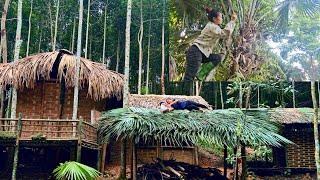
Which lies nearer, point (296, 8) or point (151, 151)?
point (296, 8)

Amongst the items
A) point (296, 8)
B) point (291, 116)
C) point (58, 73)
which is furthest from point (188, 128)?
point (58, 73)

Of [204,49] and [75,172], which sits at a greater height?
[204,49]

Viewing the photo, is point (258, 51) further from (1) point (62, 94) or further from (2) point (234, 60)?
(1) point (62, 94)

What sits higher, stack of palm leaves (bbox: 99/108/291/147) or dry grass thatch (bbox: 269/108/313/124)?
dry grass thatch (bbox: 269/108/313/124)

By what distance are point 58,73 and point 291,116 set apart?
23.2ft

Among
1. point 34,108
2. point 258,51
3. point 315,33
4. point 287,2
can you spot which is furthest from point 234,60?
point 315,33

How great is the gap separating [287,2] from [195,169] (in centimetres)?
495

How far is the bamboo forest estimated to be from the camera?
969 centimetres

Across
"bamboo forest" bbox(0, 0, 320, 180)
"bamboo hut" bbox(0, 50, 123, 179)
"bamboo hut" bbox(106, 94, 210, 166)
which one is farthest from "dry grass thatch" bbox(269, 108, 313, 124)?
"bamboo hut" bbox(0, 50, 123, 179)

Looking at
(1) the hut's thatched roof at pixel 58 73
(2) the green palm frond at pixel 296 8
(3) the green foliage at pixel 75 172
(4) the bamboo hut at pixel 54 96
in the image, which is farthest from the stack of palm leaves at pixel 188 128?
(2) the green palm frond at pixel 296 8

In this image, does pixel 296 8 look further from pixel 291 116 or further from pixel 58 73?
pixel 58 73

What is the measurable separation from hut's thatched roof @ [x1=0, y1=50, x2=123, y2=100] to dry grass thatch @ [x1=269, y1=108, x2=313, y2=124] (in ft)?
16.4

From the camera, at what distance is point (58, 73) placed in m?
11.6

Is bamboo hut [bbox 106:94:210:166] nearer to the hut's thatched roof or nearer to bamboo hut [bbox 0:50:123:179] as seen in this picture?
bamboo hut [bbox 0:50:123:179]
